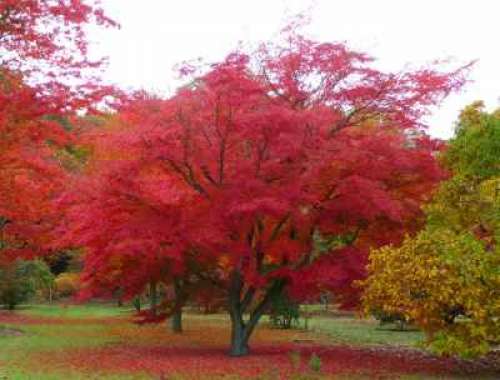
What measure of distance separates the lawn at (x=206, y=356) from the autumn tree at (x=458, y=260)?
1.42 m

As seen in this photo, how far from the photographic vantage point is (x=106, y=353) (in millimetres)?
19359

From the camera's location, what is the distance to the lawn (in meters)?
15.0

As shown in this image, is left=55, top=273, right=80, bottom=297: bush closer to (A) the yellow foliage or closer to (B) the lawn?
(B) the lawn

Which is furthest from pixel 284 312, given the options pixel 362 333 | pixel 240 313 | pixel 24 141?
pixel 24 141

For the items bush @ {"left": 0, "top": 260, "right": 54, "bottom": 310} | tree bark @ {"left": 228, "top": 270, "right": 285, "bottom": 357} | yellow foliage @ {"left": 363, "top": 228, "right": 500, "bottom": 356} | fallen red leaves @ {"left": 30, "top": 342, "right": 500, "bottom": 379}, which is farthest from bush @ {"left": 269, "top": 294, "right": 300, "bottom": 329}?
yellow foliage @ {"left": 363, "top": 228, "right": 500, "bottom": 356}

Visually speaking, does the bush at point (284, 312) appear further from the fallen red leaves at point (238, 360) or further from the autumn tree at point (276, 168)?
the autumn tree at point (276, 168)

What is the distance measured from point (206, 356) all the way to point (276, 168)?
548 centimetres

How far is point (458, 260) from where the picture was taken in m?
13.5

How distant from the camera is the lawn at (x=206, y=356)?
1498cm

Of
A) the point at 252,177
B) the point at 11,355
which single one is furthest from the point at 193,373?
the point at 11,355

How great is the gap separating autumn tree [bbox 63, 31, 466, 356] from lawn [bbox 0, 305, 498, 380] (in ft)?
6.39

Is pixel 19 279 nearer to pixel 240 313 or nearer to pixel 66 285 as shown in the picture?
pixel 66 285

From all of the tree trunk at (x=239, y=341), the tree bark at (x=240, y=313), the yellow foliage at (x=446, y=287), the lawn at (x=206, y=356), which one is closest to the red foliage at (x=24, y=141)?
the lawn at (x=206, y=356)

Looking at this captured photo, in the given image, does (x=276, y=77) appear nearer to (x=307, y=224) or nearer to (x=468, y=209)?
(x=307, y=224)
